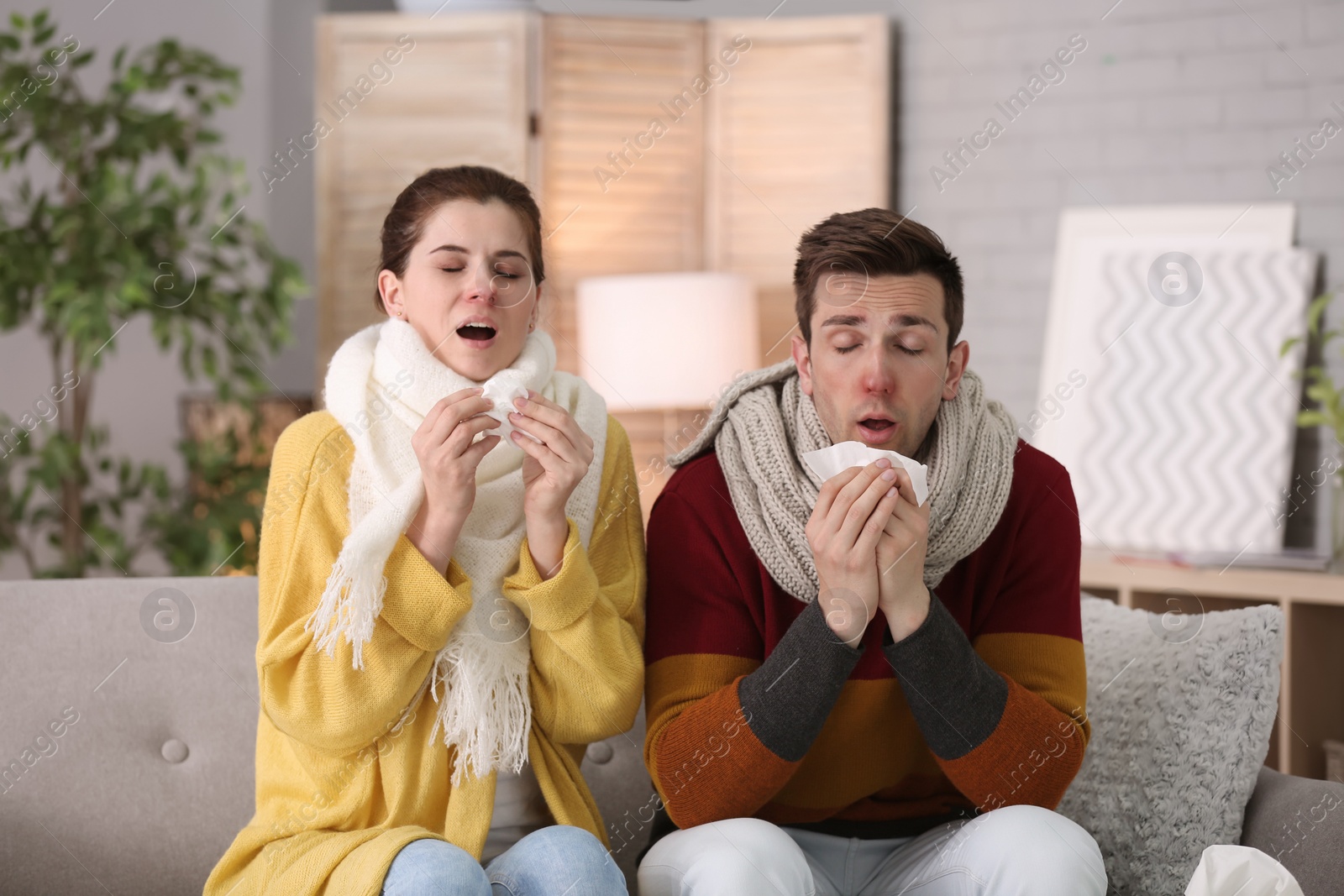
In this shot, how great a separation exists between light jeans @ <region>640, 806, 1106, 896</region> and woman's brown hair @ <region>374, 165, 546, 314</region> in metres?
0.71

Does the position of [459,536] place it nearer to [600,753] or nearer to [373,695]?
[373,695]

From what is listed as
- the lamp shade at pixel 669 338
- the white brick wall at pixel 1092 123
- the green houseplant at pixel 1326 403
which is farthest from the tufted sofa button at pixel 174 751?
the white brick wall at pixel 1092 123

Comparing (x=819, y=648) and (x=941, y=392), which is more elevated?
(x=941, y=392)

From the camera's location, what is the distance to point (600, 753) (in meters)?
1.71

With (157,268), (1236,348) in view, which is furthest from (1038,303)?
(157,268)

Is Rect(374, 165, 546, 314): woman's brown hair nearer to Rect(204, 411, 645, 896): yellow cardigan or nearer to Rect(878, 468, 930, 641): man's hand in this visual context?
Rect(204, 411, 645, 896): yellow cardigan

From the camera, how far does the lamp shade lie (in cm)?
321

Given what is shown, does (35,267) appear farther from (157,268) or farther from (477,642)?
(477,642)

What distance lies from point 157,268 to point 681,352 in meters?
1.31

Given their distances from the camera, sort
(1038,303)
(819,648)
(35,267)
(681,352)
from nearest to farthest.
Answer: (819,648), (35,267), (681,352), (1038,303)

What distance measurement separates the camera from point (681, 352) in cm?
322

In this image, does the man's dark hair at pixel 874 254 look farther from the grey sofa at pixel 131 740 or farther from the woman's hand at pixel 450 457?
the grey sofa at pixel 131 740

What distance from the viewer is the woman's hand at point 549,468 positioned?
1.32 metres

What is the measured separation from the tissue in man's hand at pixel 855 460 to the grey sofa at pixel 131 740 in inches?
23.6
